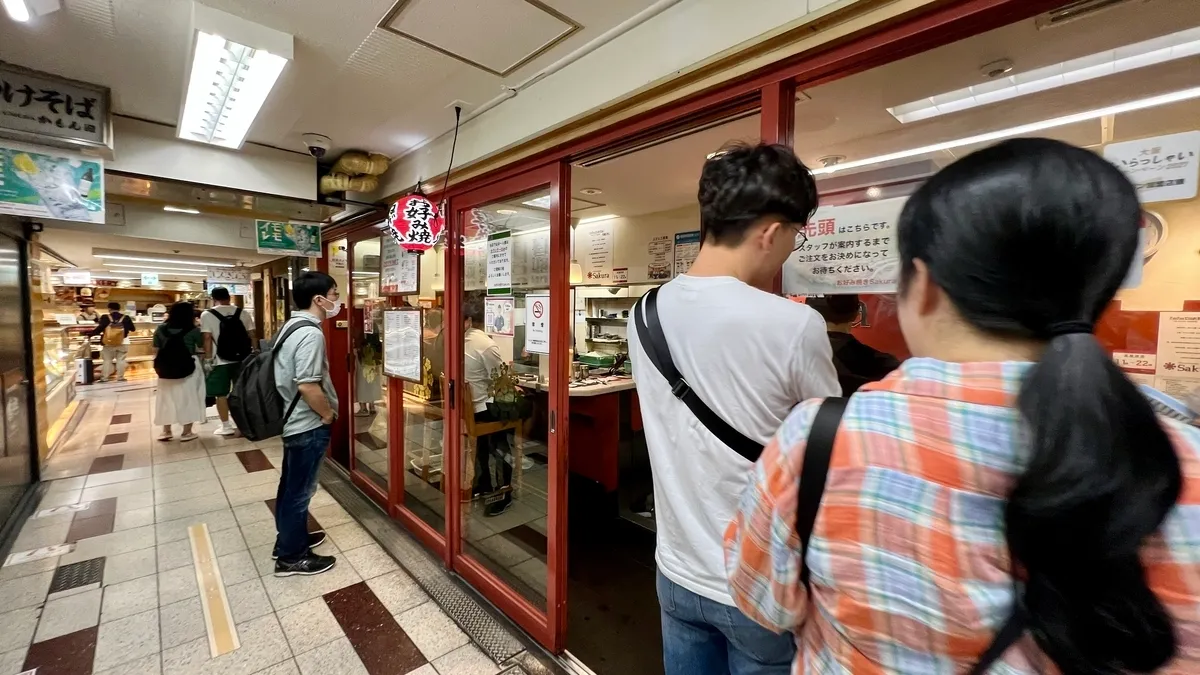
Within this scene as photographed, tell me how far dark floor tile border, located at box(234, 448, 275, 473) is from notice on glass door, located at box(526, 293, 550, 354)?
393cm

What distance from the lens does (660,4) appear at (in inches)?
65.4

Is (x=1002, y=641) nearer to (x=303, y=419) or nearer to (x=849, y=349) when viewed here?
(x=849, y=349)

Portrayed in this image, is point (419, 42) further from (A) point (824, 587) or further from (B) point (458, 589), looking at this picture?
(B) point (458, 589)

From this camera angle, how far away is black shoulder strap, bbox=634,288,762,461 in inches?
37.4

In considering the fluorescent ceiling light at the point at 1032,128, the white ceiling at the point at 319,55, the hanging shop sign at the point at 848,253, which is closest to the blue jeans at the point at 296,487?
the white ceiling at the point at 319,55

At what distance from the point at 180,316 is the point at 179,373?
0.65 metres

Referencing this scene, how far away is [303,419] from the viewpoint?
279 cm

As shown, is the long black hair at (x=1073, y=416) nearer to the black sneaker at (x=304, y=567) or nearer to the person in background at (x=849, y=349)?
the person in background at (x=849, y=349)


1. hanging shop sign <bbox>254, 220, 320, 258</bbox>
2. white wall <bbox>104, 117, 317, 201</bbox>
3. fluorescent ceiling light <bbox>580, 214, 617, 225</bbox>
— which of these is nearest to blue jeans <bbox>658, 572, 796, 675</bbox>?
white wall <bbox>104, 117, 317, 201</bbox>

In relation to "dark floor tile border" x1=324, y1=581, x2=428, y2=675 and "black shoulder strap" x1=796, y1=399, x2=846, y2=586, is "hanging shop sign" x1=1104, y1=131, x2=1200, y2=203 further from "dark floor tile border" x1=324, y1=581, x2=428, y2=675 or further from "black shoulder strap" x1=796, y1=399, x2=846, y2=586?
"dark floor tile border" x1=324, y1=581, x2=428, y2=675

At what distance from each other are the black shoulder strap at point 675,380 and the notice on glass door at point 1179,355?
96 cm

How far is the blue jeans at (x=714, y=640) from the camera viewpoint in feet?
3.07

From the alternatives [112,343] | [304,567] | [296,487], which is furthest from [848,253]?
[112,343]

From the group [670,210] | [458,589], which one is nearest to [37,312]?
Result: [458,589]
